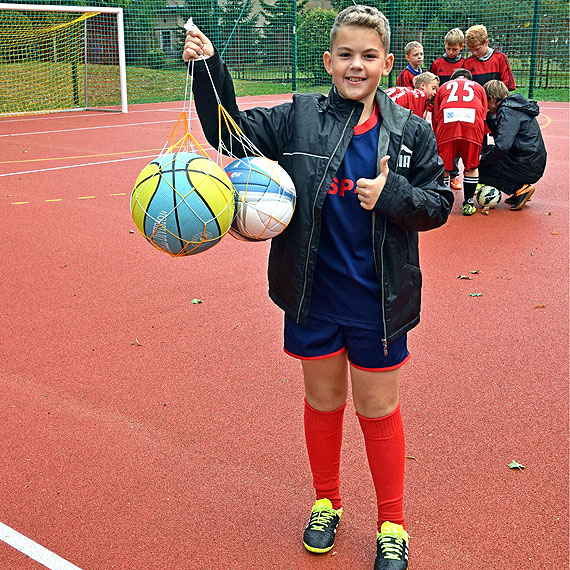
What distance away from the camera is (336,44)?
94.1 inches

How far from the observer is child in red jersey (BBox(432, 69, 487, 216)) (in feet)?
25.6

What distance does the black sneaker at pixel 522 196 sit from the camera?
26.9 ft

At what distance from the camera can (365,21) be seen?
91.6 inches

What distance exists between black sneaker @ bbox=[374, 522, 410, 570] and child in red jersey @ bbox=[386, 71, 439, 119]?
6.35m

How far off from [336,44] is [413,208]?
599mm

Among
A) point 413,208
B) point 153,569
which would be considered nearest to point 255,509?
point 153,569

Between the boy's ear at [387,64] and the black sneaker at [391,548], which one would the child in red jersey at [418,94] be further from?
the black sneaker at [391,548]

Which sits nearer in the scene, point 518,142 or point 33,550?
point 33,550

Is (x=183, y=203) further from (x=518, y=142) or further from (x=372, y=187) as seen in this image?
(x=518, y=142)

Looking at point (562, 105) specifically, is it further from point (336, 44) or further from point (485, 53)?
point (336, 44)

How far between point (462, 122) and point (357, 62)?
229 inches

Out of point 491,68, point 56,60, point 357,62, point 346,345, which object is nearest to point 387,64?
point 357,62

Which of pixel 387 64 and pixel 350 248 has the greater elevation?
pixel 387 64

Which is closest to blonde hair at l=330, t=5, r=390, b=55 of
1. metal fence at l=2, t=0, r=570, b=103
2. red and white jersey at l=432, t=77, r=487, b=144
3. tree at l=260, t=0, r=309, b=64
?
red and white jersey at l=432, t=77, r=487, b=144
